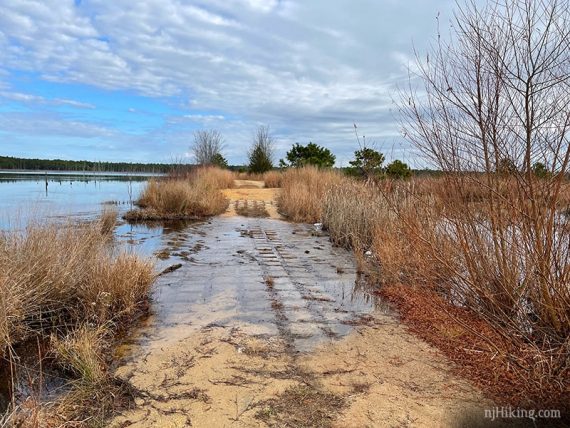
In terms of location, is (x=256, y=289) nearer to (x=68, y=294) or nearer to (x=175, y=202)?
(x=68, y=294)

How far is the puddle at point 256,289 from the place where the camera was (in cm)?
489

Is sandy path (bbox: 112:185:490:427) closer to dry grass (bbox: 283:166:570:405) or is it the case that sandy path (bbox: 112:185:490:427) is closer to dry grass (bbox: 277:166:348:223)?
dry grass (bbox: 283:166:570:405)

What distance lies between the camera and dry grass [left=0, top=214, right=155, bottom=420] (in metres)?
3.98

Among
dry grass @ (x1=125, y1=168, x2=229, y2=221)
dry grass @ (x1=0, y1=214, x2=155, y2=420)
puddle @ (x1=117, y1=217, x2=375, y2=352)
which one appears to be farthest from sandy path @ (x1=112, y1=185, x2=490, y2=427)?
dry grass @ (x1=125, y1=168, x2=229, y2=221)

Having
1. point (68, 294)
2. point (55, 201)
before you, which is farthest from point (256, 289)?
point (55, 201)

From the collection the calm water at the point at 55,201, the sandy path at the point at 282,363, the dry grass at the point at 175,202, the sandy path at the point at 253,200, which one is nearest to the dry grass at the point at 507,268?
the sandy path at the point at 282,363

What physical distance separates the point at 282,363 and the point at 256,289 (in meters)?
2.71

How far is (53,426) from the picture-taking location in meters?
2.90

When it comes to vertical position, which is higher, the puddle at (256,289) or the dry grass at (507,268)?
the dry grass at (507,268)

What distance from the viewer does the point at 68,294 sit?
17.2ft

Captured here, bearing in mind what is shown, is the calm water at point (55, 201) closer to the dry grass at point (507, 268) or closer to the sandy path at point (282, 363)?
the sandy path at point (282, 363)

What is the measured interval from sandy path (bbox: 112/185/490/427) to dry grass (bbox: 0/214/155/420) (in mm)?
334

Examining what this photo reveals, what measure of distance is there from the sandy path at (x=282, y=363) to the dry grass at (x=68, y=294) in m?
0.33

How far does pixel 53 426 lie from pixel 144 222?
12.6 metres
